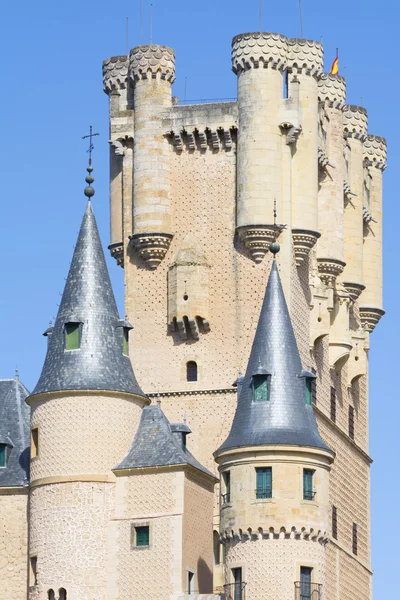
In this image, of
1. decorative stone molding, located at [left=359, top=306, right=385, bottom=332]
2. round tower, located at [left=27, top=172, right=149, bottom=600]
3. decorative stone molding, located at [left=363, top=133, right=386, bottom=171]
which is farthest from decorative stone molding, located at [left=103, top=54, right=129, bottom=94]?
decorative stone molding, located at [left=359, top=306, right=385, bottom=332]

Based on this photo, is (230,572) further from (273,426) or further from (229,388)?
(229,388)

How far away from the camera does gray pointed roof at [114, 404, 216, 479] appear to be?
7075cm

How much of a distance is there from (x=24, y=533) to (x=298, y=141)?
17.4 metres

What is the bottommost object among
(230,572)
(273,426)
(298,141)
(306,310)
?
(230,572)

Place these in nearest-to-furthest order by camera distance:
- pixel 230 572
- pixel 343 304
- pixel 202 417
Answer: pixel 230 572, pixel 202 417, pixel 343 304

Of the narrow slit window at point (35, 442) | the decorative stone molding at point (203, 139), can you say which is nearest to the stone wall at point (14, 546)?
the narrow slit window at point (35, 442)

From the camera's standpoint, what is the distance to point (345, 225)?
8825cm

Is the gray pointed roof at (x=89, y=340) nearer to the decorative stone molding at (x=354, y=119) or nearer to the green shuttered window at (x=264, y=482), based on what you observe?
the green shuttered window at (x=264, y=482)

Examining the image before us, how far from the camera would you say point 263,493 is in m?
68.1

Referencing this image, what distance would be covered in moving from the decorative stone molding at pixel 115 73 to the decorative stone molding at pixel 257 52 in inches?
171

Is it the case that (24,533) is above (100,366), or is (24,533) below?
below

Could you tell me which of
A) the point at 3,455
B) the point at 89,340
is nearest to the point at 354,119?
the point at 89,340

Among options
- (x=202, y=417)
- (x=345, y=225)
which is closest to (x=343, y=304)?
(x=345, y=225)

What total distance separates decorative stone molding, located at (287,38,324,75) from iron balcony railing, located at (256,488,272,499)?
61.8ft
